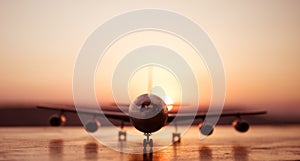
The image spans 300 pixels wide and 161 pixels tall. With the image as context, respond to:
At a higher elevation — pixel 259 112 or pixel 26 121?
pixel 26 121

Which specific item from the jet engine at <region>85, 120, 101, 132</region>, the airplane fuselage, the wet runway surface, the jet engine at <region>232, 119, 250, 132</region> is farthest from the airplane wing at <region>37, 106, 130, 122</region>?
the jet engine at <region>232, 119, 250, 132</region>

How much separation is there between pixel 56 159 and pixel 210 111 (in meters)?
22.8

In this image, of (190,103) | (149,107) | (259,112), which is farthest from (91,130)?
(259,112)

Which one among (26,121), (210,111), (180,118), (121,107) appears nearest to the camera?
(121,107)

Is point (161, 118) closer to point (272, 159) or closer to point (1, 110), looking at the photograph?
point (272, 159)

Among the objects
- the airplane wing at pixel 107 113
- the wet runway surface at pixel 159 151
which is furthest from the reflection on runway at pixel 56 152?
the airplane wing at pixel 107 113

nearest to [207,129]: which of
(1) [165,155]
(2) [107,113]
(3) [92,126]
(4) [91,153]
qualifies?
(2) [107,113]

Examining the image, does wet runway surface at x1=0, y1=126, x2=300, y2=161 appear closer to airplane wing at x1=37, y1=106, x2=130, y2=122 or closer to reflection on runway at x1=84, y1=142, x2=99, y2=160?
reflection on runway at x1=84, y1=142, x2=99, y2=160

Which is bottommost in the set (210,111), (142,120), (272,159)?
(272,159)

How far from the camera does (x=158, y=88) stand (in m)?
34.0

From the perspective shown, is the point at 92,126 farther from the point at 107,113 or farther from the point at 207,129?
the point at 207,129

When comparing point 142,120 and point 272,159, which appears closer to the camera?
point 272,159

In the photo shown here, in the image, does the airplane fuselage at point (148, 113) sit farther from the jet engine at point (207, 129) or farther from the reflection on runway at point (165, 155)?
the jet engine at point (207, 129)

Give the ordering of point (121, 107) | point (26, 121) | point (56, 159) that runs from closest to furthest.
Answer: point (56, 159) → point (121, 107) → point (26, 121)
